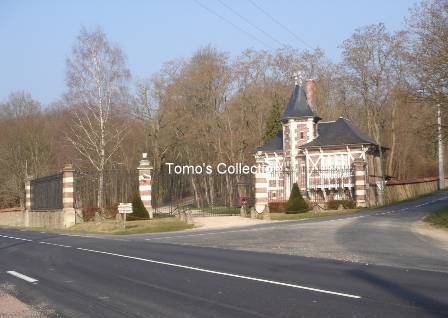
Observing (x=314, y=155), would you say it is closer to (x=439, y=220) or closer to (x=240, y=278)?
(x=439, y=220)

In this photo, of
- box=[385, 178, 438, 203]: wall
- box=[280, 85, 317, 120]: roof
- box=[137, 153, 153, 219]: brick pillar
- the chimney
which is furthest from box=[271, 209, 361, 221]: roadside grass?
the chimney

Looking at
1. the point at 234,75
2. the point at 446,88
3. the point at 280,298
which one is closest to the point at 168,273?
the point at 280,298

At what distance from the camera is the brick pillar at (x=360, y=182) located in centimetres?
3981

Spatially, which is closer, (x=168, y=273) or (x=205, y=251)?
(x=168, y=273)

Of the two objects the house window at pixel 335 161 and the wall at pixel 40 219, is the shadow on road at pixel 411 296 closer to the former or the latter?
the wall at pixel 40 219

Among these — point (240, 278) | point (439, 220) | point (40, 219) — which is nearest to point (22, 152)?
point (40, 219)

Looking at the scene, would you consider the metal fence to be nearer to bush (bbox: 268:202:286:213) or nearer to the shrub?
the shrub

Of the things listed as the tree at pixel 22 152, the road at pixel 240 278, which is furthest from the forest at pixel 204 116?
the road at pixel 240 278

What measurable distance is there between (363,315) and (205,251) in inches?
381

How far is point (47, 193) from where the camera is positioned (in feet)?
133

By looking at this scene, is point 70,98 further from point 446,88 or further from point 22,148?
point 446,88

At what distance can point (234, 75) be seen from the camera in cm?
5441

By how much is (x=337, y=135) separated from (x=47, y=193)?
21.9 m

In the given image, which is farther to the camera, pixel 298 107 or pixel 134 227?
pixel 298 107
